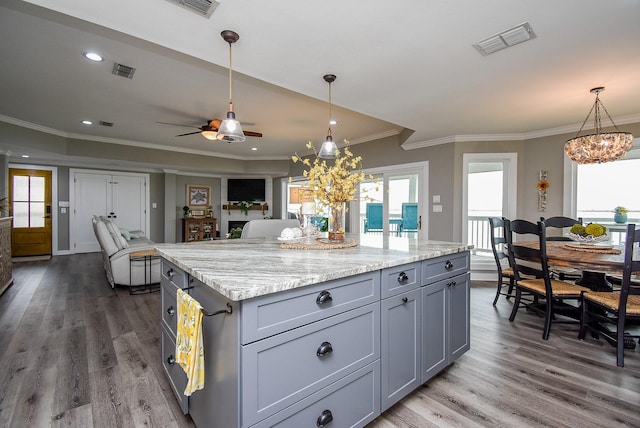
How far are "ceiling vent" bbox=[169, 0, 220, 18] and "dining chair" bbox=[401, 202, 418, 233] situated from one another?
4.53 meters

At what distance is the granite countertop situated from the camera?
3.69 ft

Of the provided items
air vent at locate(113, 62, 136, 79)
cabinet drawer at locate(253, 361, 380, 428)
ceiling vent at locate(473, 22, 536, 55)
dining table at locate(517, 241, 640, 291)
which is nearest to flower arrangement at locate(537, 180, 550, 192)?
dining table at locate(517, 241, 640, 291)

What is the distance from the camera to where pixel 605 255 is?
2.56m

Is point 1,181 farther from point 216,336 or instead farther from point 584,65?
point 584,65

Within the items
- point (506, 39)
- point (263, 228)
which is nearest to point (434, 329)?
point (263, 228)

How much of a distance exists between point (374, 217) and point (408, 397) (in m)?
4.62

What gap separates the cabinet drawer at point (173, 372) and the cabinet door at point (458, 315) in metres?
1.70

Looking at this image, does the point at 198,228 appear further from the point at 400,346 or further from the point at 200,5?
the point at 400,346

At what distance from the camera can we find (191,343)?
1213 millimetres

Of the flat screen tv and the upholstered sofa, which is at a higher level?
the flat screen tv

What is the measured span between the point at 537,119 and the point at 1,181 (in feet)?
29.4

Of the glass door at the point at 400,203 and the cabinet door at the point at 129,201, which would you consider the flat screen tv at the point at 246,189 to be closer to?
the cabinet door at the point at 129,201

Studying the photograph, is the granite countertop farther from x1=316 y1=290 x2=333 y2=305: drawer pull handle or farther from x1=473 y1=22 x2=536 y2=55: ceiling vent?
x1=473 y1=22 x2=536 y2=55: ceiling vent

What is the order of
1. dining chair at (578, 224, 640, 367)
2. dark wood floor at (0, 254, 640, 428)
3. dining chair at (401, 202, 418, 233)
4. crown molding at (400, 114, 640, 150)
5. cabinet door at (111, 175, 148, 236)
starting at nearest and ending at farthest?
dark wood floor at (0, 254, 640, 428)
dining chair at (578, 224, 640, 367)
crown molding at (400, 114, 640, 150)
dining chair at (401, 202, 418, 233)
cabinet door at (111, 175, 148, 236)
